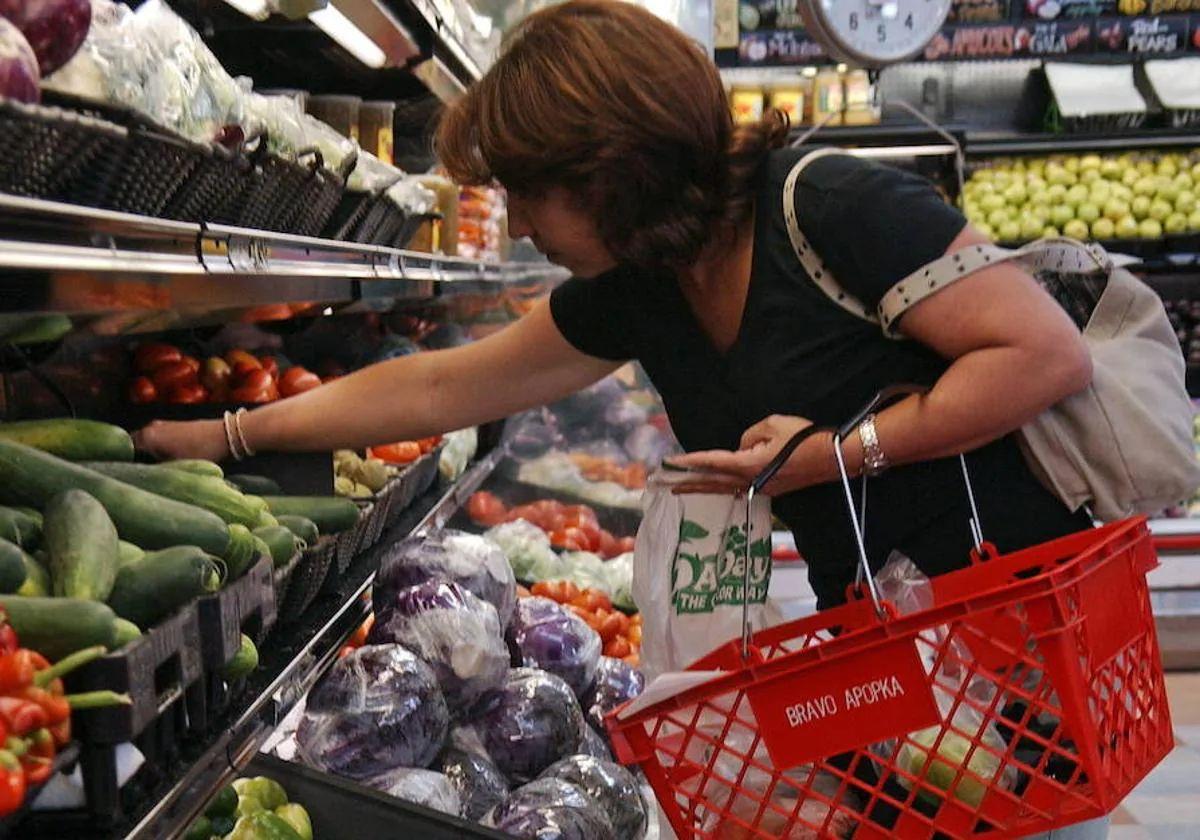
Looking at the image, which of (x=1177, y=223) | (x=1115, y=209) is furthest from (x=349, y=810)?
(x=1177, y=223)

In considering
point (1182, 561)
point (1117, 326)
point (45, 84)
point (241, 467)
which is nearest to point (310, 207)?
point (241, 467)

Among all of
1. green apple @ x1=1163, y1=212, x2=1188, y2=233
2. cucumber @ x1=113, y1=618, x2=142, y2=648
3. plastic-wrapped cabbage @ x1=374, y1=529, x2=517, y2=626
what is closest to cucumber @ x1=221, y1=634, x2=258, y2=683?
cucumber @ x1=113, y1=618, x2=142, y2=648

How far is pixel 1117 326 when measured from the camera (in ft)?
5.90

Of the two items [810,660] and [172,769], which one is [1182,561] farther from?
[172,769]

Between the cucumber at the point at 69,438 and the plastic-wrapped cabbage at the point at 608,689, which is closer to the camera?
the cucumber at the point at 69,438

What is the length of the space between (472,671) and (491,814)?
0.23m

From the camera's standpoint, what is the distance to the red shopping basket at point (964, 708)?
4.41 ft

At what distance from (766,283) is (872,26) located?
3.42 metres

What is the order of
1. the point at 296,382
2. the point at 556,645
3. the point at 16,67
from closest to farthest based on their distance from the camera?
1. the point at 16,67
2. the point at 556,645
3. the point at 296,382

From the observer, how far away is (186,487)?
1.51m

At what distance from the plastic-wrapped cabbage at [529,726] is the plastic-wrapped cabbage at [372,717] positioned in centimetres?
14

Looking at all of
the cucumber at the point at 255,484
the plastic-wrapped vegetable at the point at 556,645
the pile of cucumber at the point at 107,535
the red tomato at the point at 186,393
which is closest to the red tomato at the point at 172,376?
the red tomato at the point at 186,393

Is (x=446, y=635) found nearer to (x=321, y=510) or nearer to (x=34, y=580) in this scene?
(x=321, y=510)

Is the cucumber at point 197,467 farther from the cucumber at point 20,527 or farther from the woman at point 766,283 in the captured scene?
the woman at point 766,283
